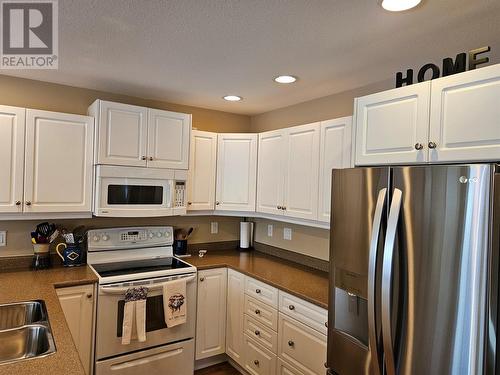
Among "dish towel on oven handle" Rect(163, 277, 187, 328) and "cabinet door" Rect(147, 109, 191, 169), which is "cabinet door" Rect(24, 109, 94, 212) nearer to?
"cabinet door" Rect(147, 109, 191, 169)

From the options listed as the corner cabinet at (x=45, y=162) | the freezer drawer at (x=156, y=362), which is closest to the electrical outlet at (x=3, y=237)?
the corner cabinet at (x=45, y=162)

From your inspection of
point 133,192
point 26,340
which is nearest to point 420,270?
point 26,340

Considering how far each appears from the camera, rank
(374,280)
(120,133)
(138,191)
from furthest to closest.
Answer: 1. (138,191)
2. (120,133)
3. (374,280)

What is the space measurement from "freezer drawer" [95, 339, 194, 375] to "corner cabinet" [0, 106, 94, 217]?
1.14 m

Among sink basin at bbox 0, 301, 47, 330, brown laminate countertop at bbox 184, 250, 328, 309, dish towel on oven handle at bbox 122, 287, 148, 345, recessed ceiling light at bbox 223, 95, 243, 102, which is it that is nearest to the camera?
sink basin at bbox 0, 301, 47, 330

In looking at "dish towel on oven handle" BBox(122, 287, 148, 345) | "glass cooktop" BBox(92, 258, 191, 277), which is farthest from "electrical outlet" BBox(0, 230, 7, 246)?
"dish towel on oven handle" BBox(122, 287, 148, 345)

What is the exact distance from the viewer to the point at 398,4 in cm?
143

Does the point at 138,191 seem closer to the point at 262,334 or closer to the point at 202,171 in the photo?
the point at 202,171

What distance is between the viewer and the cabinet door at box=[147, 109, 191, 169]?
9.29 feet

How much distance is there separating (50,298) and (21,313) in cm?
15

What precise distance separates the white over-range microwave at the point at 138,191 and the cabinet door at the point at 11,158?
19.6 inches

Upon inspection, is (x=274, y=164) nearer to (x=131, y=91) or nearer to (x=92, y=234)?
(x=131, y=91)

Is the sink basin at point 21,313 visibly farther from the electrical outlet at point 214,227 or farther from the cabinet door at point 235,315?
the electrical outlet at point 214,227

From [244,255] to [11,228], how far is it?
6.48 ft
